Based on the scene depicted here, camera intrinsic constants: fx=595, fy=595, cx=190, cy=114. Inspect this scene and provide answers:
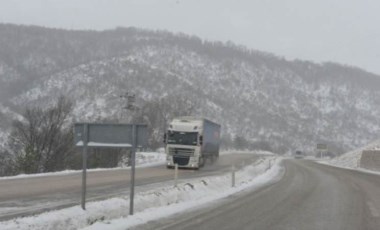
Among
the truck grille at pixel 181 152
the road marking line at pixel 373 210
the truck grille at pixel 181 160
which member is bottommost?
the road marking line at pixel 373 210

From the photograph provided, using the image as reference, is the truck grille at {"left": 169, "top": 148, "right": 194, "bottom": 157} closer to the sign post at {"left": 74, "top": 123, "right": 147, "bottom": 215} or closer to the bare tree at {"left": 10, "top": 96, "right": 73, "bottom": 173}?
the bare tree at {"left": 10, "top": 96, "right": 73, "bottom": 173}

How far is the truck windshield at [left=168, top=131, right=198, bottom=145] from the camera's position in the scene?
138ft

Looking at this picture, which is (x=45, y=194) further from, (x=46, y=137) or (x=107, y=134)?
(x=46, y=137)

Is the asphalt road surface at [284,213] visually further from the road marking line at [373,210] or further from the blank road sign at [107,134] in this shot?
the blank road sign at [107,134]

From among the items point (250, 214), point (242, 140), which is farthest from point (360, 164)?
point (242, 140)

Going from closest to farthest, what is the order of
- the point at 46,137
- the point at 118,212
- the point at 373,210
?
1. the point at 118,212
2. the point at 373,210
3. the point at 46,137

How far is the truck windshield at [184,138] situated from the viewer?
138 feet

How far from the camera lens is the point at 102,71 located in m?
196

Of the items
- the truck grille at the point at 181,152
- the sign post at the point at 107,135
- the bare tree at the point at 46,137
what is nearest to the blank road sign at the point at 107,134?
the sign post at the point at 107,135

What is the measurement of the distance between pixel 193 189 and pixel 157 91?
6749 inches

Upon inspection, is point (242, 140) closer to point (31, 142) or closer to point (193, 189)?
point (31, 142)

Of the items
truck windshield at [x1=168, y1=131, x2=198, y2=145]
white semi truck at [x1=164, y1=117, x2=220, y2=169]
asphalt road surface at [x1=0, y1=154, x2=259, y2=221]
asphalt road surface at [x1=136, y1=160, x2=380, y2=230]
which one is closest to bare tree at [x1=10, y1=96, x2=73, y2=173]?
white semi truck at [x1=164, y1=117, x2=220, y2=169]

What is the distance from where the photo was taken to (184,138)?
42.1 metres

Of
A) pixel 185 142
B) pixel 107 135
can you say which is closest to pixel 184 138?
pixel 185 142
